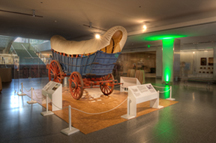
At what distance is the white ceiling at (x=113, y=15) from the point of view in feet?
20.1

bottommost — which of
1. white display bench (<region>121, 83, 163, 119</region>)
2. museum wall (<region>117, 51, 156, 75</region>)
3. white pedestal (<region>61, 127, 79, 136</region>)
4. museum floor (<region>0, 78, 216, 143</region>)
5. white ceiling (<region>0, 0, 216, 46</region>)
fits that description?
museum floor (<region>0, 78, 216, 143</region>)

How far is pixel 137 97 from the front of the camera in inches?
177

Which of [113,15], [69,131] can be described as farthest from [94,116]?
[113,15]

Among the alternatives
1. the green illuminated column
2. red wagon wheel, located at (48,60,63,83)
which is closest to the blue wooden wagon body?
red wagon wheel, located at (48,60,63,83)

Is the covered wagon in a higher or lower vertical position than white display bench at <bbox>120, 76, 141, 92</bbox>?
higher

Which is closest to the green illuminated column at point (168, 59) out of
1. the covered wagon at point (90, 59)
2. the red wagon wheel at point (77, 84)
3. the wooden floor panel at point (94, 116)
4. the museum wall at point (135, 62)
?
the museum wall at point (135, 62)

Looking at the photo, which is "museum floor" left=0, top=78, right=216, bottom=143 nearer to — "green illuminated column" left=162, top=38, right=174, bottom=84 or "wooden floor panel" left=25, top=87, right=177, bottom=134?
"wooden floor panel" left=25, top=87, right=177, bottom=134

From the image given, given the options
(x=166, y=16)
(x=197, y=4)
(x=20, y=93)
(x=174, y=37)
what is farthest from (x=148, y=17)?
(x=20, y=93)

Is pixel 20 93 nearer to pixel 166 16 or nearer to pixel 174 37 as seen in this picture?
pixel 166 16

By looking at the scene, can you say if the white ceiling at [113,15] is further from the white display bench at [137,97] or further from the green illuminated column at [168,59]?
the white display bench at [137,97]

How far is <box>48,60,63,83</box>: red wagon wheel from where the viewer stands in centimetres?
743

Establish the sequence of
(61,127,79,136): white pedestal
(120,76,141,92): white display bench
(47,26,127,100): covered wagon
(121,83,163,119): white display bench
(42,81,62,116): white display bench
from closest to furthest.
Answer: (61,127,79,136): white pedestal, (121,83,163,119): white display bench, (42,81,62,116): white display bench, (47,26,127,100): covered wagon, (120,76,141,92): white display bench

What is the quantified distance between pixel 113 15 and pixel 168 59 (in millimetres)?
5928

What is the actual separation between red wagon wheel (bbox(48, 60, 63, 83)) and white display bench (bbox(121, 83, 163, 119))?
4028 mm
